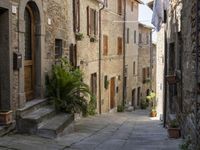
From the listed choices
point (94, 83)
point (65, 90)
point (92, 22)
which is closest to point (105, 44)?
point (92, 22)

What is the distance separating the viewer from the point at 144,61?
36.5 metres

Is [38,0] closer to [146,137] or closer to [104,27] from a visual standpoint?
[146,137]

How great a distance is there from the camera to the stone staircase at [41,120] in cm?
912

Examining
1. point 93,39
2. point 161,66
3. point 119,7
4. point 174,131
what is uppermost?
point 119,7

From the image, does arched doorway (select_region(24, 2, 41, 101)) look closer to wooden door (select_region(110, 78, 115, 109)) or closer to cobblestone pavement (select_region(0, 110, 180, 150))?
cobblestone pavement (select_region(0, 110, 180, 150))

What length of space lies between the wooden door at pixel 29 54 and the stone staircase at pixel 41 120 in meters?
0.38

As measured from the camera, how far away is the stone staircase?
29.9 feet

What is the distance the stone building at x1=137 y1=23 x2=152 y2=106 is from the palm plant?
2301 centimetres

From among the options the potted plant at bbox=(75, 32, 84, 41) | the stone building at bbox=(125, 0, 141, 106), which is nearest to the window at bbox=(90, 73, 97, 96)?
the potted plant at bbox=(75, 32, 84, 41)

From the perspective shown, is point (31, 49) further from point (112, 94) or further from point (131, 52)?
point (131, 52)

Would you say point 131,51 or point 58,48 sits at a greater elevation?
point 131,51

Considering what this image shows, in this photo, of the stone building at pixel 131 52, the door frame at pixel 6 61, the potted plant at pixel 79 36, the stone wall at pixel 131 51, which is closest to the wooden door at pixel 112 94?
the stone building at pixel 131 52

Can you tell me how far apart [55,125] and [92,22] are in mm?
10197

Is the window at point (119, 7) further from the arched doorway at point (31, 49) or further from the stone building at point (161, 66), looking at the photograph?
the arched doorway at point (31, 49)
